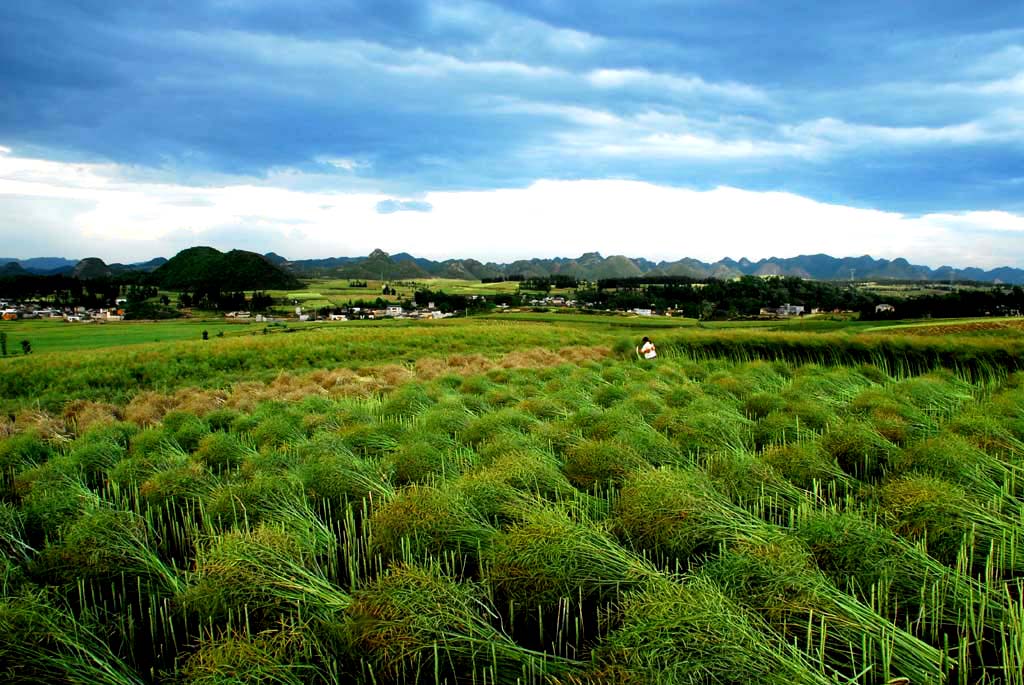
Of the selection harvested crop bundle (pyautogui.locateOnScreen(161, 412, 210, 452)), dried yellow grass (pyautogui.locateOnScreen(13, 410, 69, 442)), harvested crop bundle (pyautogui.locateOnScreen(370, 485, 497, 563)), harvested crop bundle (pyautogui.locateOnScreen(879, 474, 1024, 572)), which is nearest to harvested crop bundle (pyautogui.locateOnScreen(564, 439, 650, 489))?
harvested crop bundle (pyautogui.locateOnScreen(370, 485, 497, 563))

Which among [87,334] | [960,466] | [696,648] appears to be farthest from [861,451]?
[87,334]

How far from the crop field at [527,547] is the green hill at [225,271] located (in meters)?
95.4

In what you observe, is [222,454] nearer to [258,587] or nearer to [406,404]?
[406,404]

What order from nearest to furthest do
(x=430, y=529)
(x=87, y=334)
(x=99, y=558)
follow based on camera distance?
1. (x=99, y=558)
2. (x=430, y=529)
3. (x=87, y=334)

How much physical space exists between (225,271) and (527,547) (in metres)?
124

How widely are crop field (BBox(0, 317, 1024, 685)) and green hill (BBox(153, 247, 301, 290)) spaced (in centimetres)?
9543

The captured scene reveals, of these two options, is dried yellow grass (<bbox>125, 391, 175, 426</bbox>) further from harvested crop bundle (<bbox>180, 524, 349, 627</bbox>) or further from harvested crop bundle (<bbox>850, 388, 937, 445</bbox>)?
harvested crop bundle (<bbox>850, 388, 937, 445</bbox>)

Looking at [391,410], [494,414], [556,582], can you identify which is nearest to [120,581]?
[556,582]

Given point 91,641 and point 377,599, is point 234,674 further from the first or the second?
point 91,641

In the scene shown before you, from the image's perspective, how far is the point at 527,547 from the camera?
5238mm

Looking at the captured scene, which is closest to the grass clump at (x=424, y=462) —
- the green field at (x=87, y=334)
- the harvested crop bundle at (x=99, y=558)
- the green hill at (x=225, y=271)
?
the harvested crop bundle at (x=99, y=558)

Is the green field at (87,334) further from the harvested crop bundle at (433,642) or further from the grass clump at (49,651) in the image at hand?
the harvested crop bundle at (433,642)

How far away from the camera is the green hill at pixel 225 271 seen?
10194 centimetres

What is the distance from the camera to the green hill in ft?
334
